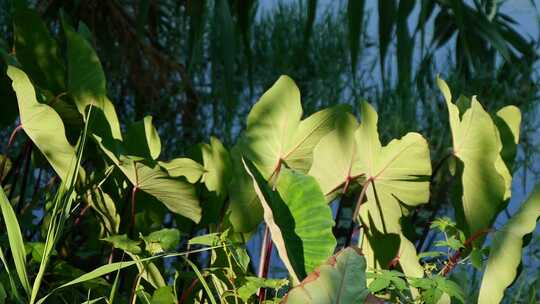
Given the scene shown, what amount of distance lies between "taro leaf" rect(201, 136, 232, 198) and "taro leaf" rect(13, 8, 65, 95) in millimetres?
168

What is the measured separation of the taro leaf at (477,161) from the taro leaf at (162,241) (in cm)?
26

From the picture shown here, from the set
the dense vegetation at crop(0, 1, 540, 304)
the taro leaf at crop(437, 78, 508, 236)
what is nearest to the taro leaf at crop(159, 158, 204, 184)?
the dense vegetation at crop(0, 1, 540, 304)

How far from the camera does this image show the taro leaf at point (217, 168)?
0.87m

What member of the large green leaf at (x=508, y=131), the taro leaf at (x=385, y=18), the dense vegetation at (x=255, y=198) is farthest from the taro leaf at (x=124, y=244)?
the taro leaf at (x=385, y=18)

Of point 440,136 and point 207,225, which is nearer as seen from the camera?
point 207,225

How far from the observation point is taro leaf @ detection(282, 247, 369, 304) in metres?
0.63

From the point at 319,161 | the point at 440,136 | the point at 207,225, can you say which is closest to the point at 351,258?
the point at 319,161

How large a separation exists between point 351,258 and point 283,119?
0.69 ft

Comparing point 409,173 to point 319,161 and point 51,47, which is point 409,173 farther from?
point 51,47

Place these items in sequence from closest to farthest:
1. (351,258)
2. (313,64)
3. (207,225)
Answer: (351,258)
(207,225)
(313,64)

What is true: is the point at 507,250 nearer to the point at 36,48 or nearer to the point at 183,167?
→ the point at 183,167

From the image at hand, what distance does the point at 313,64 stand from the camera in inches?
164

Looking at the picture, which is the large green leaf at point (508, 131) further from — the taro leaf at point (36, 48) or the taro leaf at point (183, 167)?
the taro leaf at point (36, 48)

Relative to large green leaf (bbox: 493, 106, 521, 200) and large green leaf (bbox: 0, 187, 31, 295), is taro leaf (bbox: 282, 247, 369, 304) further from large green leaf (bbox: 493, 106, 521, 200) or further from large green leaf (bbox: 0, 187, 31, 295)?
large green leaf (bbox: 493, 106, 521, 200)
